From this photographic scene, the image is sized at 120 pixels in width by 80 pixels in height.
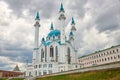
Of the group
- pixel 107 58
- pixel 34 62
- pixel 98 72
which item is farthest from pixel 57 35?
pixel 98 72

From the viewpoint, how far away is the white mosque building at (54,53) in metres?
83.2

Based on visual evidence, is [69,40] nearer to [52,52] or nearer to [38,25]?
[52,52]

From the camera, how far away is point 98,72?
42875 mm

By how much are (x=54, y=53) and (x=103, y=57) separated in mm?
26947

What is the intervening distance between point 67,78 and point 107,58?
4840cm

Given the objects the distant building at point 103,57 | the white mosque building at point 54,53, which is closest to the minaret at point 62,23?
the white mosque building at point 54,53

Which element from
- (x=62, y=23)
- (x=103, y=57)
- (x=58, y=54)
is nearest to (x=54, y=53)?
(x=58, y=54)

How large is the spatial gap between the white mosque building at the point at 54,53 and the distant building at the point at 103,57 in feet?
44.3

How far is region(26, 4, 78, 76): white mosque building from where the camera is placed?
273 feet

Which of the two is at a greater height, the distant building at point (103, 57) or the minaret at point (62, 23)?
the minaret at point (62, 23)

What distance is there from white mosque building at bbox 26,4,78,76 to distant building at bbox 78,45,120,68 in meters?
13.5

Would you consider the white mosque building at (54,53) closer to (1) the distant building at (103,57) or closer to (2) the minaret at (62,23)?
(2) the minaret at (62,23)

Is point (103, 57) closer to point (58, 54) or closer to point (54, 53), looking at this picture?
point (58, 54)

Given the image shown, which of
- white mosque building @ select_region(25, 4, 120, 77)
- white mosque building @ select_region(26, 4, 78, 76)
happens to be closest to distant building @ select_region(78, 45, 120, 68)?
white mosque building @ select_region(25, 4, 120, 77)
